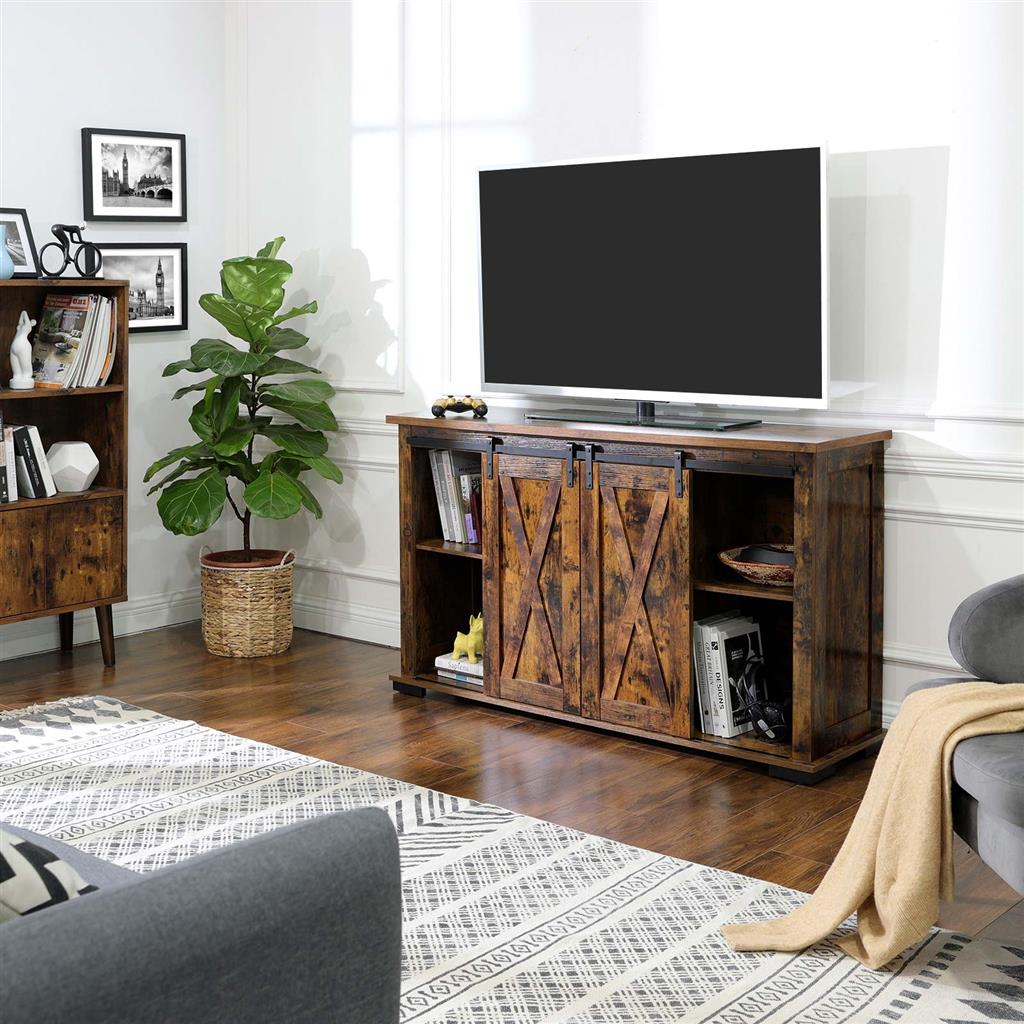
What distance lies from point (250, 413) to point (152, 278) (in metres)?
0.74

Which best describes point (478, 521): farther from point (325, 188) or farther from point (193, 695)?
point (325, 188)

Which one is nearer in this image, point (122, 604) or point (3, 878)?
point (3, 878)

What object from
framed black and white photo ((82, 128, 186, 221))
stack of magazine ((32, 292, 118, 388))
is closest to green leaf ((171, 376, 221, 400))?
stack of magazine ((32, 292, 118, 388))

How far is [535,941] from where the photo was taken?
2.64 metres

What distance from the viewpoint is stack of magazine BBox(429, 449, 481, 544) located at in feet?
14.0

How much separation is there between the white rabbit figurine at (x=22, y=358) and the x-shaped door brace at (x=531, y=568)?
1.66 m

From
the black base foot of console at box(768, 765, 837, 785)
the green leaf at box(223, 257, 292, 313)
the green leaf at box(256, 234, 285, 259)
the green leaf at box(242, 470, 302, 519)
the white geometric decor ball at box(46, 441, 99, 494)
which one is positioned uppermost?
the green leaf at box(256, 234, 285, 259)

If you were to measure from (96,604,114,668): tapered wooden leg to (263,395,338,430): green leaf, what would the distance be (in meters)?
0.92

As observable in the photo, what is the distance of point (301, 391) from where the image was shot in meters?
4.76

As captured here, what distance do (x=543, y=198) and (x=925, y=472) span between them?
1.40 metres

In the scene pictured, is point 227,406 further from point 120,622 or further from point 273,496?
point 120,622

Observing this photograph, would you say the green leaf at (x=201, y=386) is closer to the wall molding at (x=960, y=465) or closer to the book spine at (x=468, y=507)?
the book spine at (x=468, y=507)

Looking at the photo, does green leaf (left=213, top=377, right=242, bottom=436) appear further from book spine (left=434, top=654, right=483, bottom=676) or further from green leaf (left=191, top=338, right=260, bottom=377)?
book spine (left=434, top=654, right=483, bottom=676)

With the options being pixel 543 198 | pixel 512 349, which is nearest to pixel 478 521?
pixel 512 349
